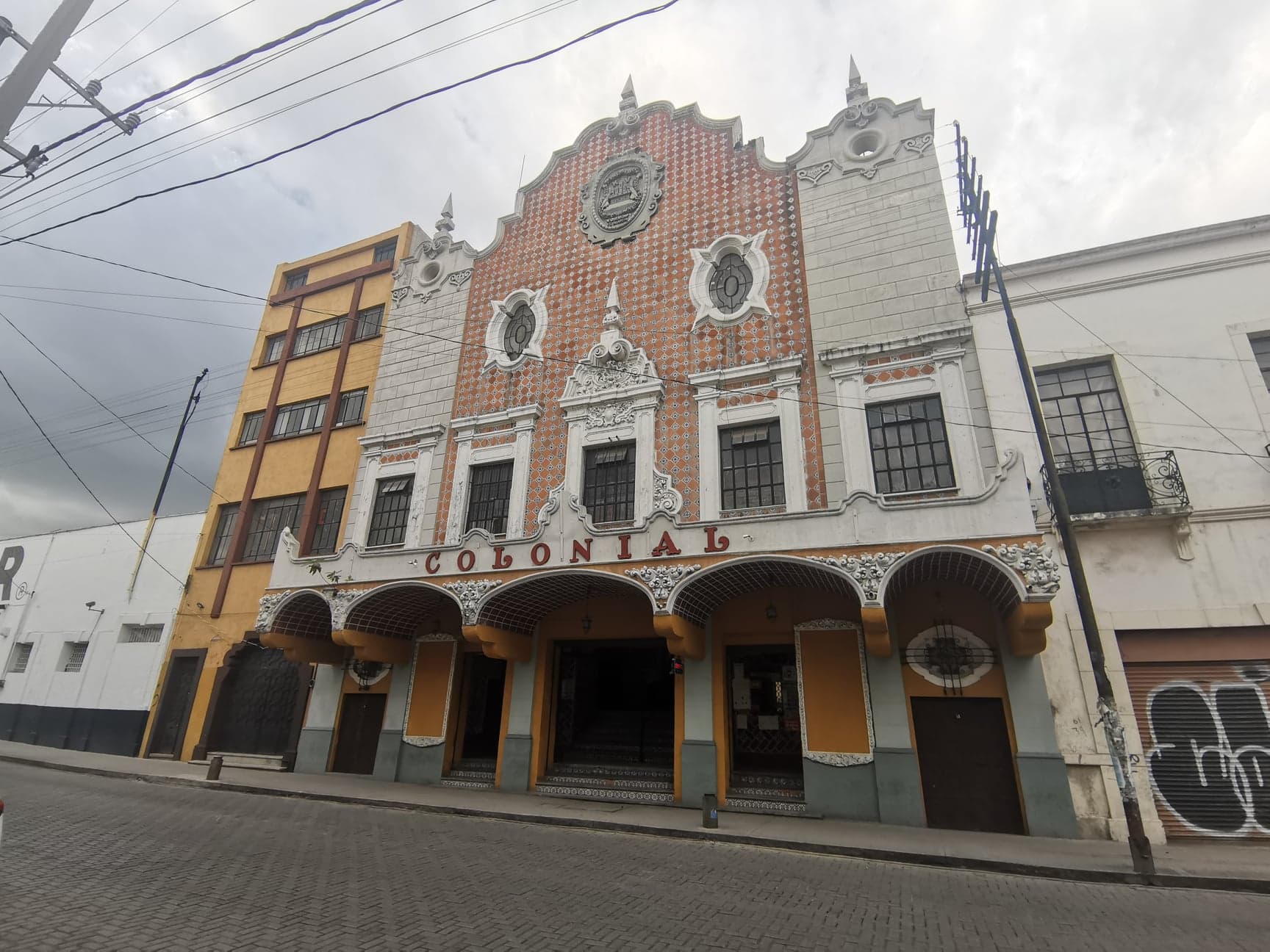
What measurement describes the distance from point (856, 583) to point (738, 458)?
4661 mm

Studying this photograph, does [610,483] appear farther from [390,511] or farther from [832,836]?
[832,836]

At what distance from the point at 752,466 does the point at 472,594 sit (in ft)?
23.8

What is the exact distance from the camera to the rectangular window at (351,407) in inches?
840

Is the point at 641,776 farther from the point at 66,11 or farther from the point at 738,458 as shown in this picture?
the point at 66,11

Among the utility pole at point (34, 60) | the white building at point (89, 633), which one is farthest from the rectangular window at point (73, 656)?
the utility pole at point (34, 60)

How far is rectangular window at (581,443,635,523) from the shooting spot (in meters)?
15.9

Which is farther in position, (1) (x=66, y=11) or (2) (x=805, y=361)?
(2) (x=805, y=361)

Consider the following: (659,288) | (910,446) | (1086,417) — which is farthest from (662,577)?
(1086,417)

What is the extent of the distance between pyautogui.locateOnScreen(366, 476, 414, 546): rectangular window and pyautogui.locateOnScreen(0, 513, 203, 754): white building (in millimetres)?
8572

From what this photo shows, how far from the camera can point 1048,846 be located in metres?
10.1

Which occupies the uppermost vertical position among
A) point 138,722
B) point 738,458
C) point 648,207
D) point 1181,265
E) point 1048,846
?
point 648,207

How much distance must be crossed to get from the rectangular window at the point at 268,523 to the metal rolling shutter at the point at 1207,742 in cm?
2270

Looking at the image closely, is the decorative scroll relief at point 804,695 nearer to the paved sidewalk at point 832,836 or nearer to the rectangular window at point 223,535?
the paved sidewalk at point 832,836

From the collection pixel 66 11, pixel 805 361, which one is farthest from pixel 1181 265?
pixel 66 11
